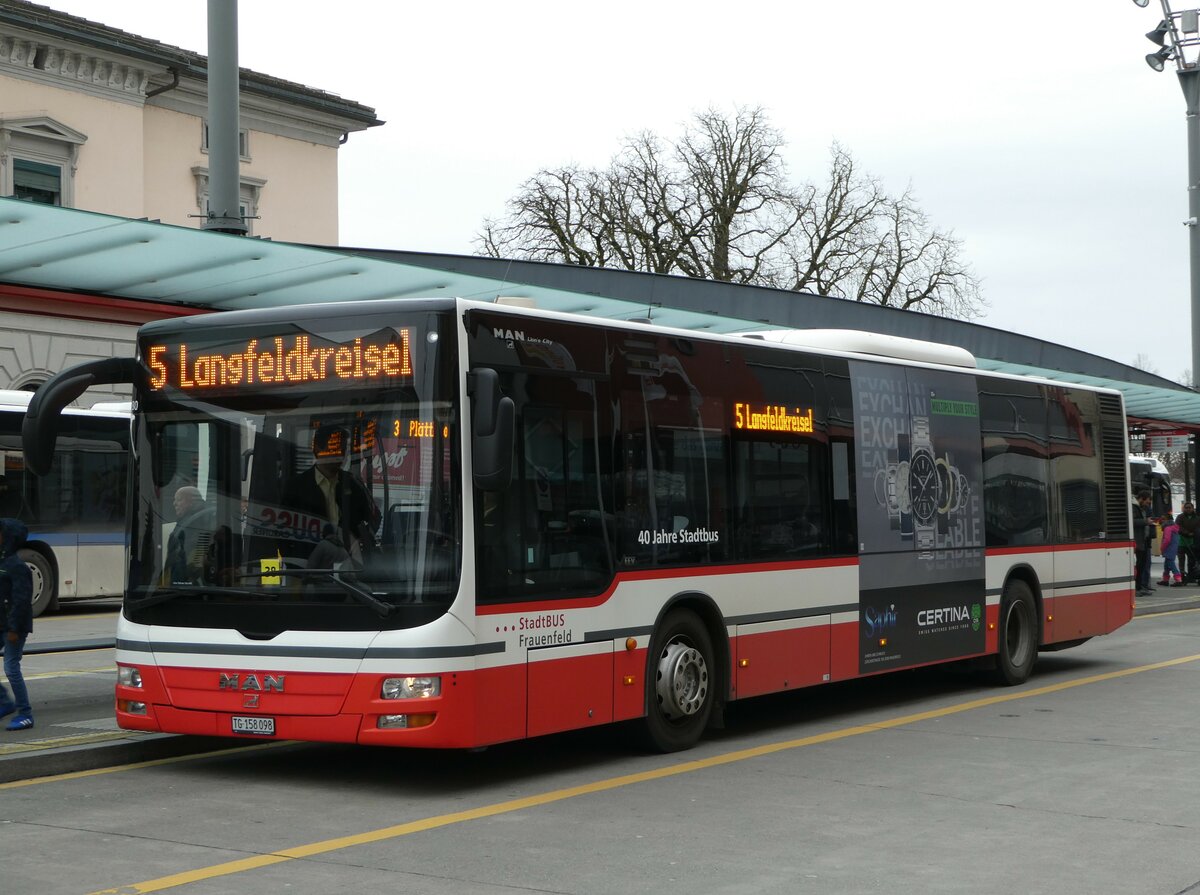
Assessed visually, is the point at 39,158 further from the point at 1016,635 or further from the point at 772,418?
the point at 772,418

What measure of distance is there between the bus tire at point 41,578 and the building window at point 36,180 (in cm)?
1442

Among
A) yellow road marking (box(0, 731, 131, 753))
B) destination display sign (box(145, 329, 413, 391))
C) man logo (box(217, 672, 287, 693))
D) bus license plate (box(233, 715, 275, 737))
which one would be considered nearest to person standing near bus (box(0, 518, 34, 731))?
yellow road marking (box(0, 731, 131, 753))

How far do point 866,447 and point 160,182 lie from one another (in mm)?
30650

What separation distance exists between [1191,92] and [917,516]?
21114 mm

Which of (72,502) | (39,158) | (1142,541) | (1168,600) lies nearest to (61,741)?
(72,502)

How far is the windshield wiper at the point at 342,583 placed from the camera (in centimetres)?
880

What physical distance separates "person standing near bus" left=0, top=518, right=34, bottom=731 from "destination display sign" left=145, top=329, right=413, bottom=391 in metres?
1.75

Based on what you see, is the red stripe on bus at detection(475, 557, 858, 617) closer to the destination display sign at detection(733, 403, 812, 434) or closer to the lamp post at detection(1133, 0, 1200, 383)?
the destination display sign at detection(733, 403, 812, 434)

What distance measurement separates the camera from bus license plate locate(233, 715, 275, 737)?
9086mm

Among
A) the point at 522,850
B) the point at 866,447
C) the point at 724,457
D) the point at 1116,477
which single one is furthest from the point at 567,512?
the point at 1116,477

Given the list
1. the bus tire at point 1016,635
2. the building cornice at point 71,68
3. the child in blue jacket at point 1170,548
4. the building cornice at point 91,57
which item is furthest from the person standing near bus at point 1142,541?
the building cornice at point 71,68

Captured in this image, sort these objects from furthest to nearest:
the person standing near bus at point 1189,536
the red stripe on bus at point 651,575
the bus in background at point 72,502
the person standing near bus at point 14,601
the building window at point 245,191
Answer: the building window at point 245,191
the person standing near bus at point 1189,536
the bus in background at point 72,502
the person standing near bus at point 14,601
the red stripe on bus at point 651,575

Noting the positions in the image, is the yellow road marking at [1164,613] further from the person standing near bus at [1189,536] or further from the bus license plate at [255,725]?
the bus license plate at [255,725]

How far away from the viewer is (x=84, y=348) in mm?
31312
